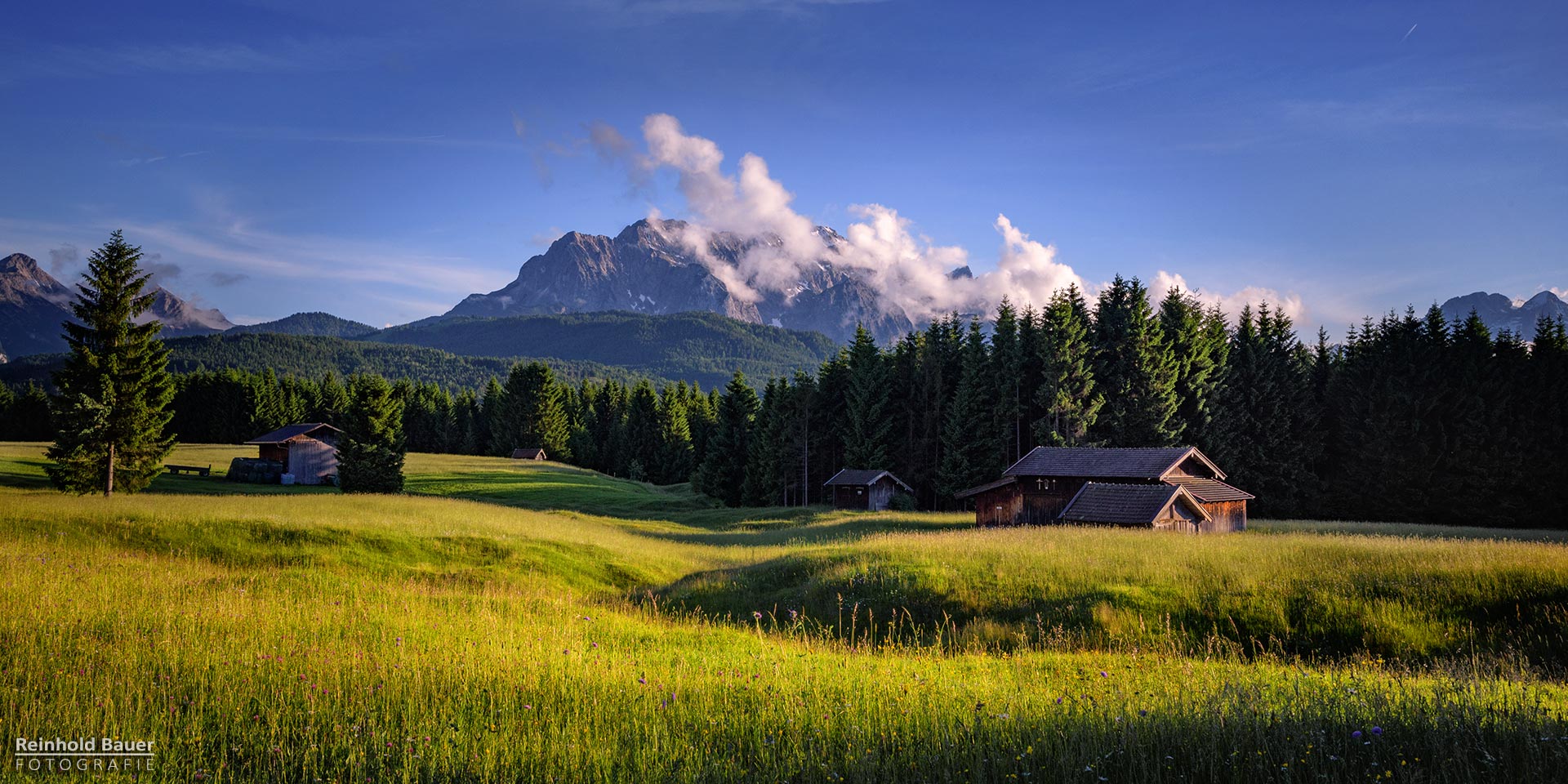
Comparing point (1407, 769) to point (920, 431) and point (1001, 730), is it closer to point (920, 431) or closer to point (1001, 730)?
point (1001, 730)

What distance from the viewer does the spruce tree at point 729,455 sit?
79.7m

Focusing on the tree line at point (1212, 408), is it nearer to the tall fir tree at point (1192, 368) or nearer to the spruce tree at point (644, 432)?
the tall fir tree at point (1192, 368)

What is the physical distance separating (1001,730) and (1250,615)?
40.7 ft

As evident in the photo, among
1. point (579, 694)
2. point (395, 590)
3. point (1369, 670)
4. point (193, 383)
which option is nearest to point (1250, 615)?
point (1369, 670)

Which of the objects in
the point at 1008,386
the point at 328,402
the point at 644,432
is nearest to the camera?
the point at 1008,386

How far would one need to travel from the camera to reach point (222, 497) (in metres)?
31.5

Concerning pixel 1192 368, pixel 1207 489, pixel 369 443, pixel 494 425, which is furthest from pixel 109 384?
pixel 494 425

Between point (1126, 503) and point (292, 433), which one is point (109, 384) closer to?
point (292, 433)

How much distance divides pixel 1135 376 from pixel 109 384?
65359 mm

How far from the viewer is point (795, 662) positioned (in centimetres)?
1008

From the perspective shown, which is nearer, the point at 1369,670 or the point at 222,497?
the point at 1369,670

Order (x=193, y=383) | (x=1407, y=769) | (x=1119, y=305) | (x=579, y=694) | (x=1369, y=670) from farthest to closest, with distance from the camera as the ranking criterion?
(x=193, y=383)
(x=1119, y=305)
(x=1369, y=670)
(x=579, y=694)
(x=1407, y=769)

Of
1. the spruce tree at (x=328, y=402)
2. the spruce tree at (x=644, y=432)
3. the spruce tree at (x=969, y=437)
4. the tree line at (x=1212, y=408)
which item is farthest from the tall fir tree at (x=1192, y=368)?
the spruce tree at (x=328, y=402)

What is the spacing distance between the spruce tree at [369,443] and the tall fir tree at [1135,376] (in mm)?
56837
